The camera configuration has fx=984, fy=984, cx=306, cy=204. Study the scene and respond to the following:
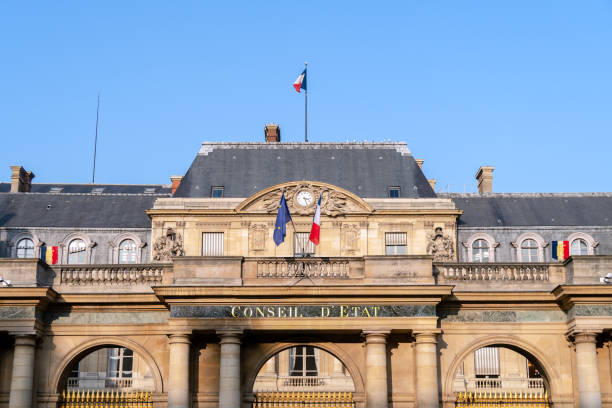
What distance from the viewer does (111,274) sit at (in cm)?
2983

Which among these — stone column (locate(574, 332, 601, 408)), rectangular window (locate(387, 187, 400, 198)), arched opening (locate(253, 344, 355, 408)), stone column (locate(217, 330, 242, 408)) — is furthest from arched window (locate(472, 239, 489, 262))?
stone column (locate(217, 330, 242, 408))

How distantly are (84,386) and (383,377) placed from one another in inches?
971

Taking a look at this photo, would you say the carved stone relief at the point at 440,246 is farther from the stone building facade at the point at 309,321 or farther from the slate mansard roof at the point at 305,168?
the stone building facade at the point at 309,321

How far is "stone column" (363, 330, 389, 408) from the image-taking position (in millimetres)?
27953

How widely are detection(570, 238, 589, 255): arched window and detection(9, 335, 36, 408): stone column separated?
2832 centimetres

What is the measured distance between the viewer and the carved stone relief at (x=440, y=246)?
147 feet

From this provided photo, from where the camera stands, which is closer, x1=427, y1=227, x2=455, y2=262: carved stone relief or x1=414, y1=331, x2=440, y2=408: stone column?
x1=414, y1=331, x2=440, y2=408: stone column

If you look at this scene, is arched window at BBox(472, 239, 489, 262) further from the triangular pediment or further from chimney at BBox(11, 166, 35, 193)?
chimney at BBox(11, 166, 35, 193)

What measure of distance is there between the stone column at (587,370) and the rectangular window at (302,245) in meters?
18.3

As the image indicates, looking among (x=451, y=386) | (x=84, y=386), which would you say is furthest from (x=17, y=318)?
(x=84, y=386)

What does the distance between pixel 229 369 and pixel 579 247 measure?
25.3m

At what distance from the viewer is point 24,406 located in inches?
1113

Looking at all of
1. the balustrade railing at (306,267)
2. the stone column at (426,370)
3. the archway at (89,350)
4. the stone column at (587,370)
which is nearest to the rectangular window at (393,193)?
the balustrade railing at (306,267)

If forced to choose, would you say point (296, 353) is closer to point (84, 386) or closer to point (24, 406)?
point (84, 386)
